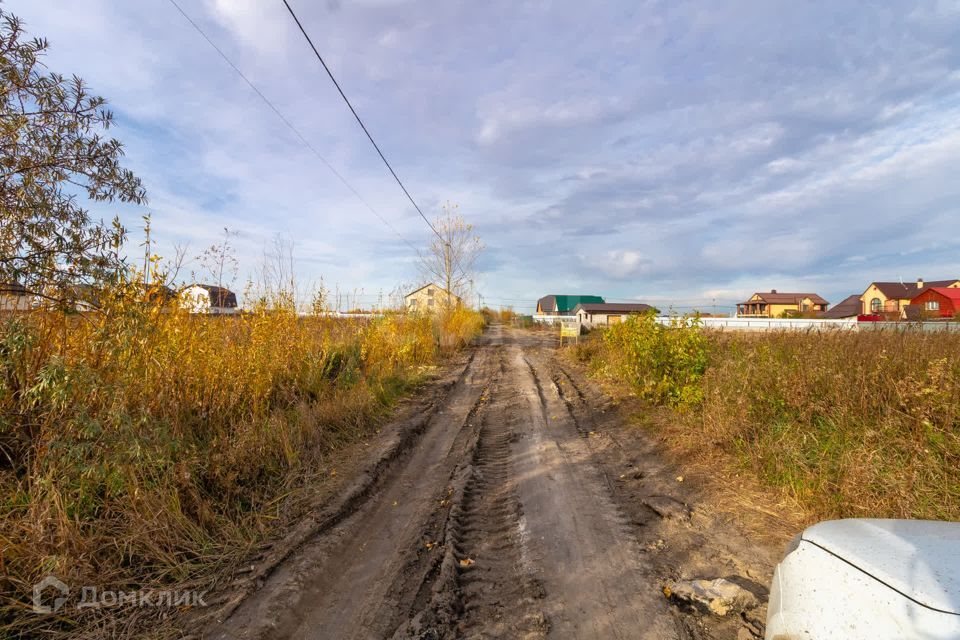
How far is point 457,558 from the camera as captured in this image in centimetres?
312

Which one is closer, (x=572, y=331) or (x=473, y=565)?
(x=473, y=565)

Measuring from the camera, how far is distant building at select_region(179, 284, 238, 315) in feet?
16.1

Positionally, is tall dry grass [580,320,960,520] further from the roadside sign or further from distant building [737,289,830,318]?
distant building [737,289,830,318]

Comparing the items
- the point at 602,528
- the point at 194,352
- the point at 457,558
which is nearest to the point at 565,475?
the point at 602,528

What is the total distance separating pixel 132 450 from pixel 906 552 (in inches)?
171

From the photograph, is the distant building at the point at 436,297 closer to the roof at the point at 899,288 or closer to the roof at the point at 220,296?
the roof at the point at 220,296

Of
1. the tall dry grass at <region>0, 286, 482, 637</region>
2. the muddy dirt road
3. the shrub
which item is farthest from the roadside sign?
the tall dry grass at <region>0, 286, 482, 637</region>

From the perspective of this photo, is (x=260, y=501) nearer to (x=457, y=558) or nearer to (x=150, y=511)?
(x=150, y=511)

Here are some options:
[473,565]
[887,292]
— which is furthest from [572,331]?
[887,292]

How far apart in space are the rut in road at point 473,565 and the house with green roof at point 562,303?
2690 inches

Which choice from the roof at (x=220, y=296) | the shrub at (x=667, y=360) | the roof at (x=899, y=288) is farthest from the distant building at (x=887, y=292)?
the roof at (x=220, y=296)

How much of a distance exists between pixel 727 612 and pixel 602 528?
3.82ft

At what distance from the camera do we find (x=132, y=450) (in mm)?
3068

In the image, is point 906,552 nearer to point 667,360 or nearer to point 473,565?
point 473,565
